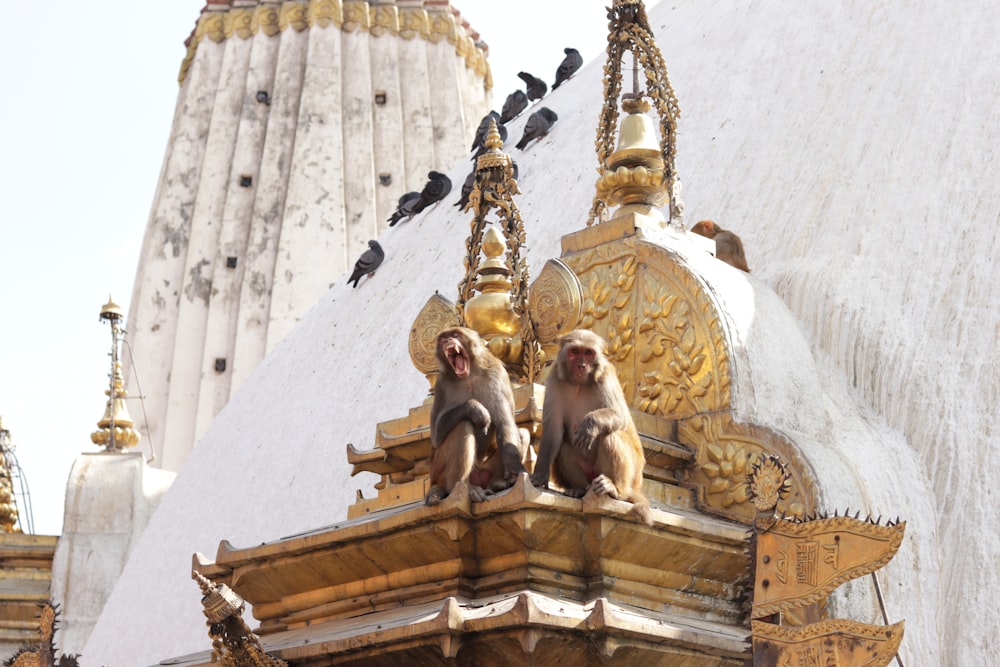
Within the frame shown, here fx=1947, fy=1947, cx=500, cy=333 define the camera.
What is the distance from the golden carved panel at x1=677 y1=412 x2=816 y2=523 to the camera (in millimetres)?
→ 9766

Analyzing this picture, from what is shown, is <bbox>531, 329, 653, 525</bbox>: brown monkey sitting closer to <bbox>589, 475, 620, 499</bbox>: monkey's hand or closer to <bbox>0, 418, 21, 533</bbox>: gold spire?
<bbox>589, 475, 620, 499</bbox>: monkey's hand

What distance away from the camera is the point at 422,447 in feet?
33.5

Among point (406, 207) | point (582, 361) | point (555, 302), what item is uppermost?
point (406, 207)

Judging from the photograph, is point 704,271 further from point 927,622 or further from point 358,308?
point 358,308

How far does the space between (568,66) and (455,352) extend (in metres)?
11.2

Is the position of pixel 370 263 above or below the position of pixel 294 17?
below

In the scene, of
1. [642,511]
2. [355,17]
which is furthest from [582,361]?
[355,17]

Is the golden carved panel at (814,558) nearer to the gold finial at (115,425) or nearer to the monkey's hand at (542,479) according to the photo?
the monkey's hand at (542,479)

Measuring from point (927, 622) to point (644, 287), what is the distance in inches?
91.7

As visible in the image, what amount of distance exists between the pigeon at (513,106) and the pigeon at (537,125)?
1678mm

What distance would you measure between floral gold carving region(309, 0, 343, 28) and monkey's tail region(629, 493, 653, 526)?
91.7ft

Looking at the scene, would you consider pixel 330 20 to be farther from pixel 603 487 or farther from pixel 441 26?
pixel 603 487

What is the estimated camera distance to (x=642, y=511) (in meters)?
8.94

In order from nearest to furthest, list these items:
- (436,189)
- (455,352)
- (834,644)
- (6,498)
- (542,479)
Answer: (834,644), (542,479), (455,352), (436,189), (6,498)
